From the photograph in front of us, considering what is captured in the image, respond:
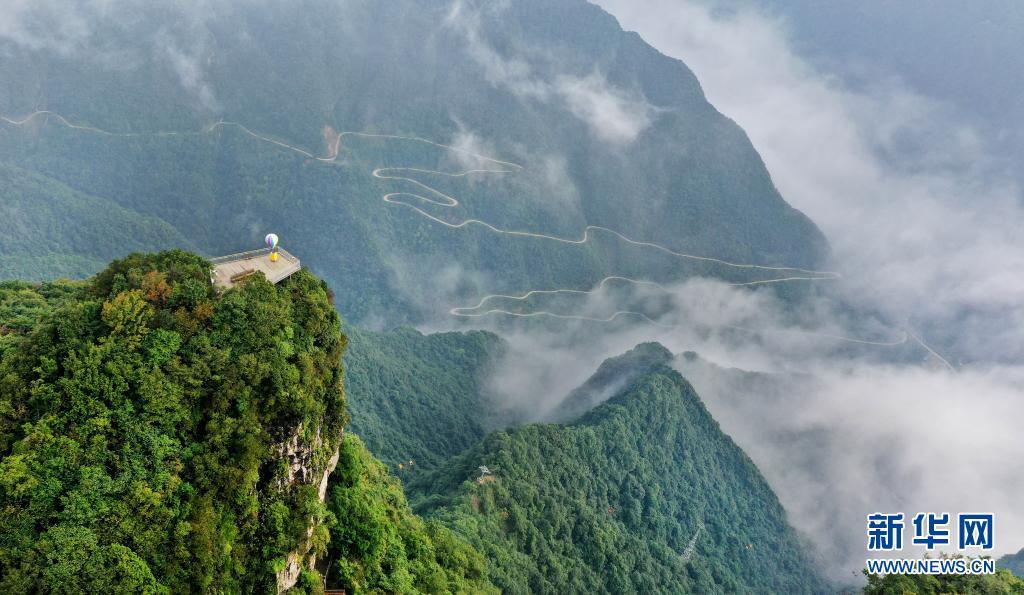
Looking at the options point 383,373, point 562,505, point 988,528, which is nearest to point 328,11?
point 383,373

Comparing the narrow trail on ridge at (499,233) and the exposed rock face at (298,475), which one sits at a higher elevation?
the narrow trail on ridge at (499,233)

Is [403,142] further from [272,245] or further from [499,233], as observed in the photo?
[272,245]

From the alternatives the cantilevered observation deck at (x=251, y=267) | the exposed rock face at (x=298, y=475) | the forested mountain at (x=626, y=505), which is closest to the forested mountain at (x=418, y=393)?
the forested mountain at (x=626, y=505)

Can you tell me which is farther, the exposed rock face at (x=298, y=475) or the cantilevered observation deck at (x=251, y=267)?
the cantilevered observation deck at (x=251, y=267)

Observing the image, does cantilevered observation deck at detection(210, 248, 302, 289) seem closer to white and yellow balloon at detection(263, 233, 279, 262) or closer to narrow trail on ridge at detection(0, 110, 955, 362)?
white and yellow balloon at detection(263, 233, 279, 262)

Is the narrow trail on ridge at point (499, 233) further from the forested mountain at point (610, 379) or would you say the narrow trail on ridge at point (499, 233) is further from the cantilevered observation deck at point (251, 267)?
the cantilevered observation deck at point (251, 267)

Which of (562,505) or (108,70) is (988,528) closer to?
(562,505)
